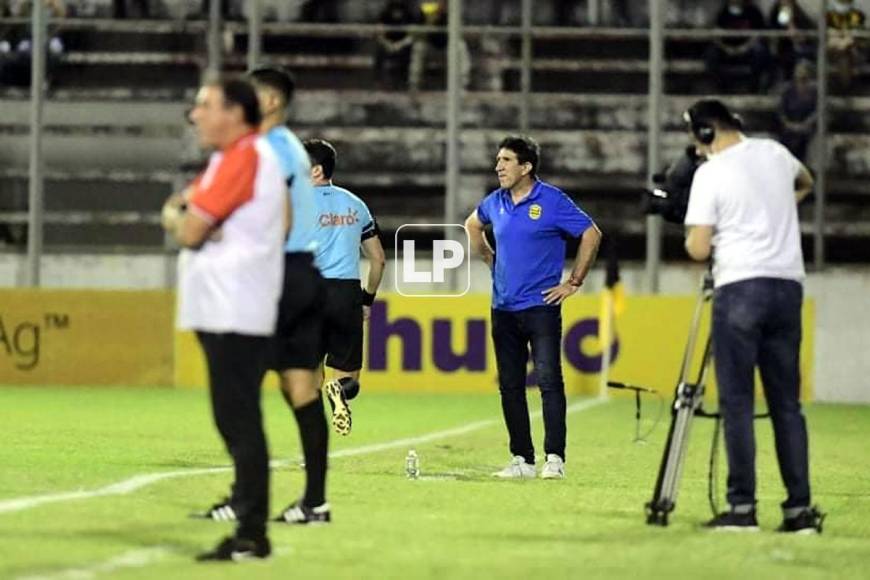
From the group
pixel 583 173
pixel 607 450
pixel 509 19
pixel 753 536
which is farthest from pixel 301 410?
pixel 509 19

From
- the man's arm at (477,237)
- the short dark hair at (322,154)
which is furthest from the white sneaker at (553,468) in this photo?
the short dark hair at (322,154)

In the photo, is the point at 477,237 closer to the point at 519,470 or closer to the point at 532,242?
the point at 532,242

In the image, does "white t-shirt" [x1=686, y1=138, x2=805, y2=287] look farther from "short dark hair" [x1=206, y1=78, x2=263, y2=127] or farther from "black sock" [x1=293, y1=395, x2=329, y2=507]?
"short dark hair" [x1=206, y1=78, x2=263, y2=127]

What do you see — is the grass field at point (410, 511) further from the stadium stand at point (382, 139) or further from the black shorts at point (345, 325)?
the stadium stand at point (382, 139)

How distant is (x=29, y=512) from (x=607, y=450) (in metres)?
6.83

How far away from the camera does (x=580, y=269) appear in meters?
13.6

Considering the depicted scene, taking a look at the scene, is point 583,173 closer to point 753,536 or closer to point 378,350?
point 378,350

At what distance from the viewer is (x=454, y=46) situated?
77.8 ft

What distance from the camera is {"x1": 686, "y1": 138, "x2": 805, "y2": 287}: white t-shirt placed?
986cm

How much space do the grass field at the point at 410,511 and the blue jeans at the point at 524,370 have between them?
1.03 feet

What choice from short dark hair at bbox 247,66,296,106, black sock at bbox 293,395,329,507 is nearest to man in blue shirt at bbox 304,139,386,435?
short dark hair at bbox 247,66,296,106

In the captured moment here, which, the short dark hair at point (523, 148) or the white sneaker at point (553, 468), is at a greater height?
the short dark hair at point (523, 148)

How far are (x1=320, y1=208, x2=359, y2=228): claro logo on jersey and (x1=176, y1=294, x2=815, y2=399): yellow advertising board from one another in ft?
35.5

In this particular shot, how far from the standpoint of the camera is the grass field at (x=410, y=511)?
844 centimetres
